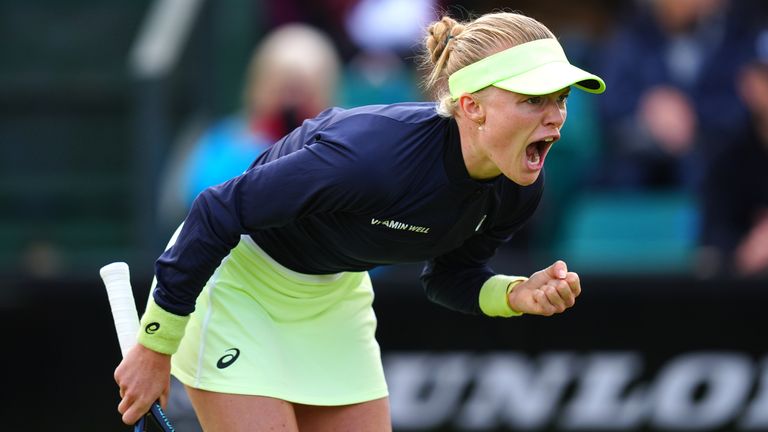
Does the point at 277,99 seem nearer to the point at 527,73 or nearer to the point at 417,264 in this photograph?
the point at 417,264

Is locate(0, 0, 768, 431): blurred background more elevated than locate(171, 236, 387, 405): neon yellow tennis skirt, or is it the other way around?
locate(171, 236, 387, 405): neon yellow tennis skirt

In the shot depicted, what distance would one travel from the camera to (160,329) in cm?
360

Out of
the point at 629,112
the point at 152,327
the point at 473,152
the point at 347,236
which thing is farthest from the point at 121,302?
the point at 629,112

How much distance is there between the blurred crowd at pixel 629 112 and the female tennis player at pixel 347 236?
2961 mm

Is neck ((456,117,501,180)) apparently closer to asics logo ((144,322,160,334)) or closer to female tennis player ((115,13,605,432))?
female tennis player ((115,13,605,432))

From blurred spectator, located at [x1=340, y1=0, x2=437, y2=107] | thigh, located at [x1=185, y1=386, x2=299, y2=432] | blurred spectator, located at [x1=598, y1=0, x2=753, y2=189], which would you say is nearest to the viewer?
thigh, located at [x1=185, y1=386, x2=299, y2=432]

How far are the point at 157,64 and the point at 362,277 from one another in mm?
4115

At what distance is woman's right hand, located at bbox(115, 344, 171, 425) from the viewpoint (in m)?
3.63

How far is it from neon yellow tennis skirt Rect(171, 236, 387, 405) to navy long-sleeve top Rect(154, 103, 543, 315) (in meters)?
0.09

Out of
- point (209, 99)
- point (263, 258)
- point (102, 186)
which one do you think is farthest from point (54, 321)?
point (263, 258)

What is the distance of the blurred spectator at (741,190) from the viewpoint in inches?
282

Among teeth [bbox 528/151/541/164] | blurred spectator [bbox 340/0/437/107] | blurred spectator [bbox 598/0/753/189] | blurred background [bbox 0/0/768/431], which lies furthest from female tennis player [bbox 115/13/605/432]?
blurred spectator [bbox 340/0/437/107]

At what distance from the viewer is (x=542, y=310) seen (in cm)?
367

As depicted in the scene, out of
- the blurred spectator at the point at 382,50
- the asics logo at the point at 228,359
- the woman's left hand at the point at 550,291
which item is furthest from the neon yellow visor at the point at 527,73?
the blurred spectator at the point at 382,50
